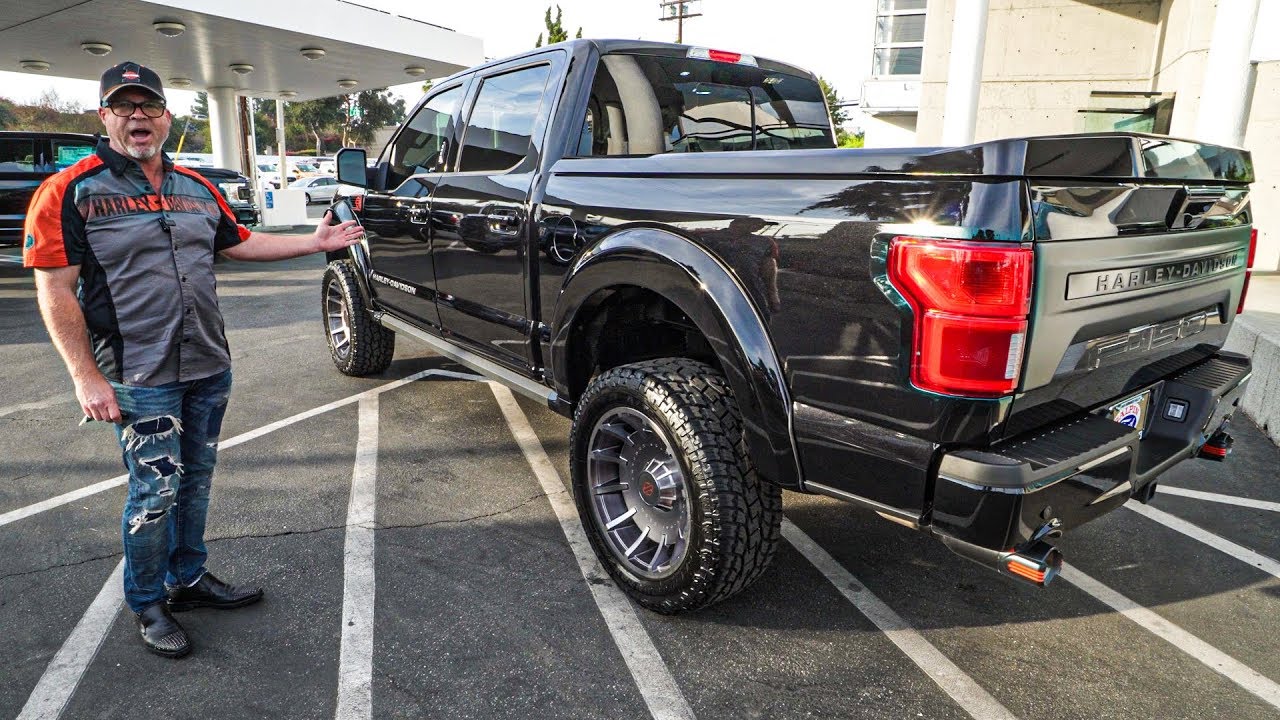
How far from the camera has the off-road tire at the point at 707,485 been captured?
250 cm

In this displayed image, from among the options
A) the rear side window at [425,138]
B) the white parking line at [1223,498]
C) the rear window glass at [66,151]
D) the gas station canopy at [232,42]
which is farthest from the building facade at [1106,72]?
the rear window glass at [66,151]

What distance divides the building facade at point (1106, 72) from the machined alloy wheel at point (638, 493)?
8777 millimetres

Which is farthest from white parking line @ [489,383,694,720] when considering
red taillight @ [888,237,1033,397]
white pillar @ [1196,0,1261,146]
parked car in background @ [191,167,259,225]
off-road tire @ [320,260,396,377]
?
parked car in background @ [191,167,259,225]

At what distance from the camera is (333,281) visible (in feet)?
18.5

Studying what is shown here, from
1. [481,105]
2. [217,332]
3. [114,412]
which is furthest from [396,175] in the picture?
[114,412]

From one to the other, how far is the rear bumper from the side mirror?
150 inches

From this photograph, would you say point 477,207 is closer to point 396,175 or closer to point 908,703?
point 396,175

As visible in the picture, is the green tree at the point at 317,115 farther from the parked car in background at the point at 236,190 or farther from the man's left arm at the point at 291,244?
the man's left arm at the point at 291,244

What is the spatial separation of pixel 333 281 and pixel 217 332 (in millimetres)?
3048

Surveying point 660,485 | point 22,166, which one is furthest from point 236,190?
point 660,485

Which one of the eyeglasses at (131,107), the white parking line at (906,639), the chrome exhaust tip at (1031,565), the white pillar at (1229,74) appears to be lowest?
the white parking line at (906,639)

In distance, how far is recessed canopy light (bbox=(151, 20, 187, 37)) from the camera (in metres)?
12.6

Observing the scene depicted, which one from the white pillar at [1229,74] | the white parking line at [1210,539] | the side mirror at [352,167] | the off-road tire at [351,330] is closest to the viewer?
the white parking line at [1210,539]

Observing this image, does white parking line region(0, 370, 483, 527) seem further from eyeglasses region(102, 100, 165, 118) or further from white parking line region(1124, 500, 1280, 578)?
white parking line region(1124, 500, 1280, 578)
